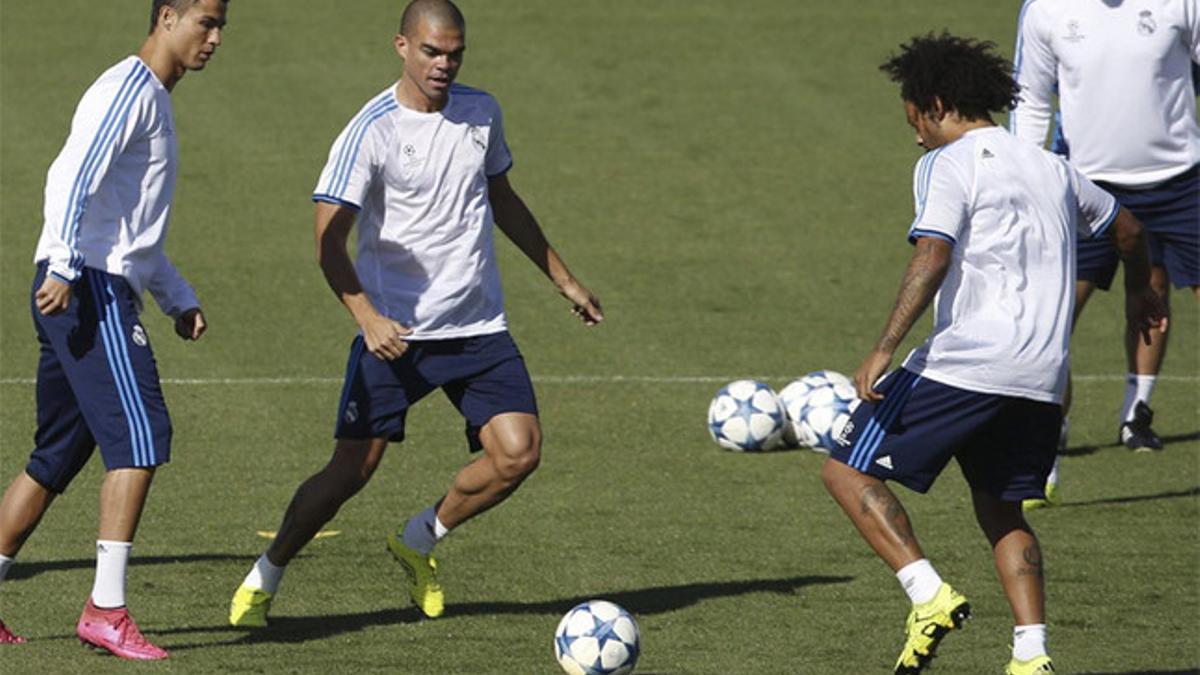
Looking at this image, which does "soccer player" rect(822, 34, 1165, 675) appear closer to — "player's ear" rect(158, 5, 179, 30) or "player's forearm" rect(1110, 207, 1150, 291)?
"player's forearm" rect(1110, 207, 1150, 291)

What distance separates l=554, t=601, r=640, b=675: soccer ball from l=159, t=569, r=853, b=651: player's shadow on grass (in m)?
0.94

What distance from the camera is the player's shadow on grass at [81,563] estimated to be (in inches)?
344

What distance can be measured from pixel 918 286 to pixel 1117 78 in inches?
147

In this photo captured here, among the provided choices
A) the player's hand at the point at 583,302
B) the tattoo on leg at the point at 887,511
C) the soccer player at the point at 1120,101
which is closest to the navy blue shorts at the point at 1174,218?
the soccer player at the point at 1120,101

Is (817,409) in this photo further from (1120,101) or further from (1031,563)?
(1031,563)

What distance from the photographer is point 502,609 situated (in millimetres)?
8438

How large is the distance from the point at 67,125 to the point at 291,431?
7313 millimetres

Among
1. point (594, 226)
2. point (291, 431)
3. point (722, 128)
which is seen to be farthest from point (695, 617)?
point (722, 128)

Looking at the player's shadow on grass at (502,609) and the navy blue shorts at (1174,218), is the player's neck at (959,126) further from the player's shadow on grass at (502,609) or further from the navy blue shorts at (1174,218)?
the navy blue shorts at (1174,218)

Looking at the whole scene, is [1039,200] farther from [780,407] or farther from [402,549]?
[780,407]

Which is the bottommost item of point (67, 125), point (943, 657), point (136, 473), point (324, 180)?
point (67, 125)

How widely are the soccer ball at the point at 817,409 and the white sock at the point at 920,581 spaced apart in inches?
152

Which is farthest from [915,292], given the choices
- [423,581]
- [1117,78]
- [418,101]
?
[1117,78]

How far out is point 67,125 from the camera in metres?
18.0
